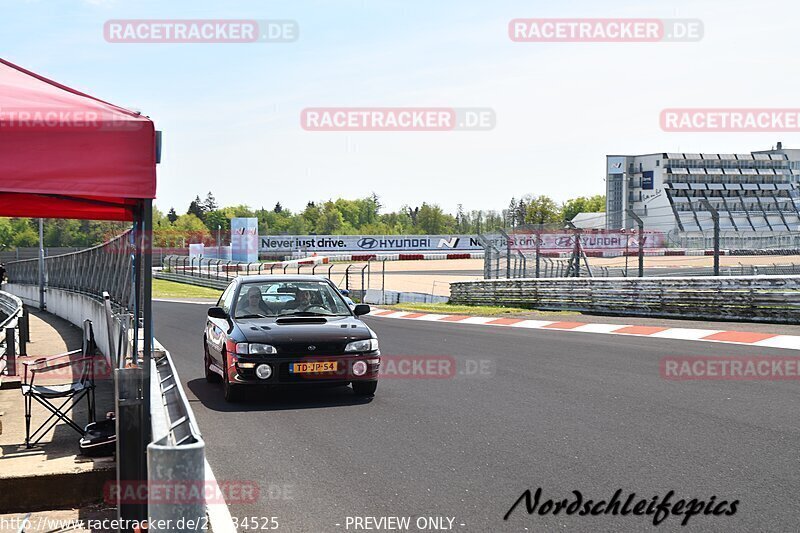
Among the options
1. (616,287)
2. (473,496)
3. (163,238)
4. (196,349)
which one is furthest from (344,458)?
(163,238)

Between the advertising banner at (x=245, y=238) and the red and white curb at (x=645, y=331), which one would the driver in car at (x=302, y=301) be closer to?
the red and white curb at (x=645, y=331)

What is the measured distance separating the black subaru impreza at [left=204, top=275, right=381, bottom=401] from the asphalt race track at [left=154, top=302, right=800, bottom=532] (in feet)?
1.08

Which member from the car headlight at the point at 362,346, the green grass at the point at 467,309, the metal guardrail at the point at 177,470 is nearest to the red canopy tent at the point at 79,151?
the metal guardrail at the point at 177,470

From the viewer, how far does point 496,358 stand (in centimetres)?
1291

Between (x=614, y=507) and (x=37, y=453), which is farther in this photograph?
(x=37, y=453)

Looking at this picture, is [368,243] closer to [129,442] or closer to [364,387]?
[364,387]

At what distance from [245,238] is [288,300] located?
62.5 meters

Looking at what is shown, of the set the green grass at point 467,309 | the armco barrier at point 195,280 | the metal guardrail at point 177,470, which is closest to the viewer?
the metal guardrail at point 177,470

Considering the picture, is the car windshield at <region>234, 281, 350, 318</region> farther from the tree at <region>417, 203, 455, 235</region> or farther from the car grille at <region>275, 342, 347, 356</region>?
the tree at <region>417, 203, 455, 235</region>

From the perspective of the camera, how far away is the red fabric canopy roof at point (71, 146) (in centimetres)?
472

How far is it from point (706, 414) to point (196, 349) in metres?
9.83

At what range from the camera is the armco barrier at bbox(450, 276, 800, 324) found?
17.2 m

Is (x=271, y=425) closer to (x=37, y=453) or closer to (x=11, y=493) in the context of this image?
(x=37, y=453)

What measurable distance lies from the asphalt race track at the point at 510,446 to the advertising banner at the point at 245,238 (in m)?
60.9
